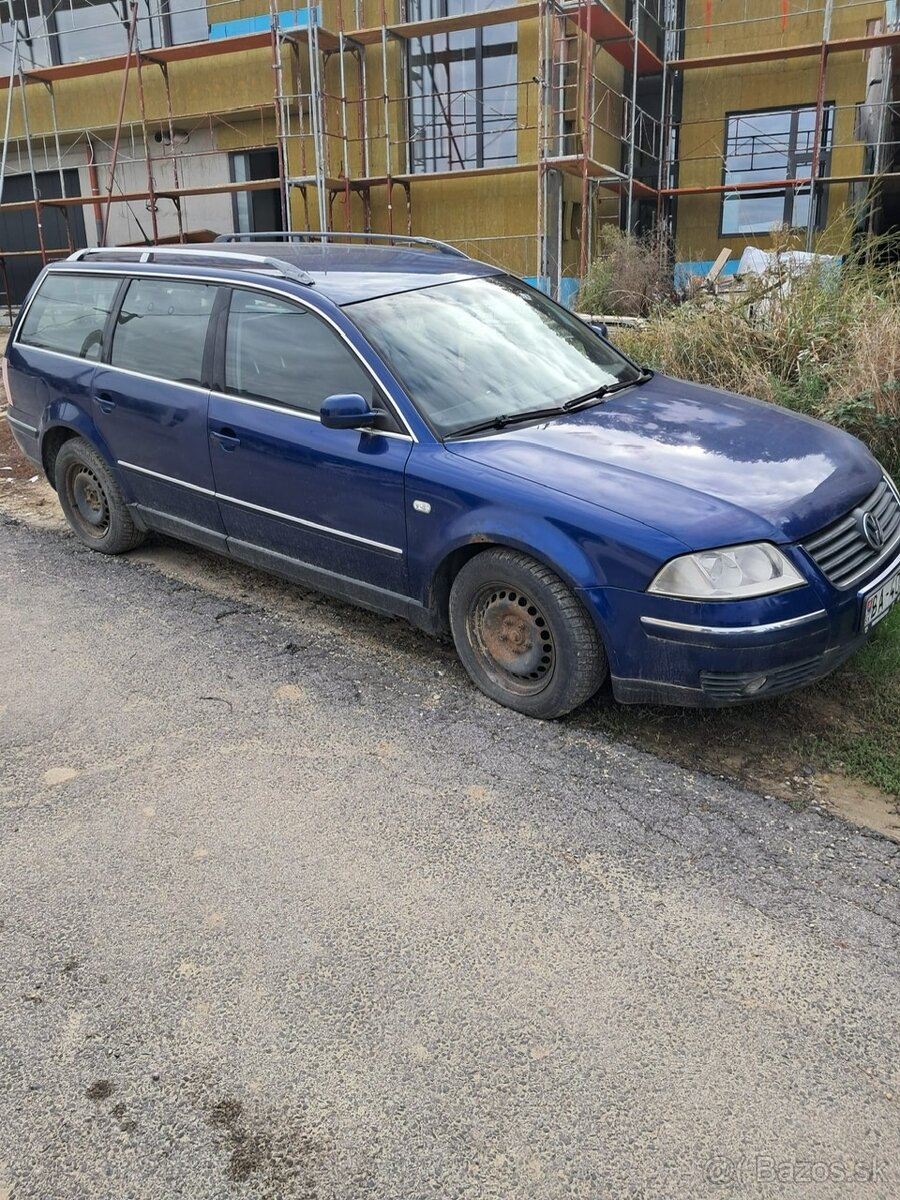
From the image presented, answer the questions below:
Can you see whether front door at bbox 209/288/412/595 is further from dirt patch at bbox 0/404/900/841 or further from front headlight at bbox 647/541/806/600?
front headlight at bbox 647/541/806/600

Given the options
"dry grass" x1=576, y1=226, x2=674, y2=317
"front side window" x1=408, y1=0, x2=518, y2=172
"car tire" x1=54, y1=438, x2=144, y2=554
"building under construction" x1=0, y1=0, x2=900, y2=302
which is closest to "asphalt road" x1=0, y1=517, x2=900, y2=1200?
"car tire" x1=54, y1=438, x2=144, y2=554

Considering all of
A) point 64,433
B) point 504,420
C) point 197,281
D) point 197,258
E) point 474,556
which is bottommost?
point 474,556

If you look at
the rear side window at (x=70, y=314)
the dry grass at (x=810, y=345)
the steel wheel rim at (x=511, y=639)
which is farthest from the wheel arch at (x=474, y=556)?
the dry grass at (x=810, y=345)

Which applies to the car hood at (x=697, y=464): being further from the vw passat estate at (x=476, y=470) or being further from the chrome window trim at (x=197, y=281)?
the chrome window trim at (x=197, y=281)

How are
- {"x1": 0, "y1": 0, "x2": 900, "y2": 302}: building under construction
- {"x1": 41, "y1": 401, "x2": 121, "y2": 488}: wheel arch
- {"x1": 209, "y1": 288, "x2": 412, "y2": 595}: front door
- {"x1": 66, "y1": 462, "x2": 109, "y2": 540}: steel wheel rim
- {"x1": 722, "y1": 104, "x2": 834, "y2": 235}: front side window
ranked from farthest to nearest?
{"x1": 722, "y1": 104, "x2": 834, "y2": 235}: front side window → {"x1": 0, "y1": 0, "x2": 900, "y2": 302}: building under construction → {"x1": 66, "y1": 462, "x2": 109, "y2": 540}: steel wheel rim → {"x1": 41, "y1": 401, "x2": 121, "y2": 488}: wheel arch → {"x1": 209, "y1": 288, "x2": 412, "y2": 595}: front door

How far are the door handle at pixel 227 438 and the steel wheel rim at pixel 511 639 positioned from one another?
4.83 feet

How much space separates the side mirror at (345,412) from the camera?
383cm

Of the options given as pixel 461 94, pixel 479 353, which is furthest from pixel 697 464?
pixel 461 94

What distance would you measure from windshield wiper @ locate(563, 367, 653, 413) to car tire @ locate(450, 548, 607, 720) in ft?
2.96

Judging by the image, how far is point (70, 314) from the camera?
5.58 m

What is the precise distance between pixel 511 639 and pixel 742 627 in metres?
0.95

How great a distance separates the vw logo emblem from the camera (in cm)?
349

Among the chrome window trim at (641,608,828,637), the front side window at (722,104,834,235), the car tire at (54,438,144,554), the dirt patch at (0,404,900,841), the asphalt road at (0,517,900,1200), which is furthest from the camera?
the front side window at (722,104,834,235)

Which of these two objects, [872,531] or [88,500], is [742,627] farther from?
[88,500]
